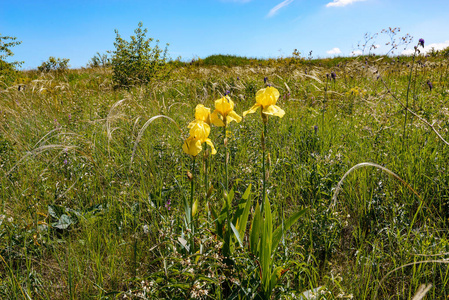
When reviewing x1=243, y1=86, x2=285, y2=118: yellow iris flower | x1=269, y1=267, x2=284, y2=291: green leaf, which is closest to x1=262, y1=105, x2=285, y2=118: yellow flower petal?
x1=243, y1=86, x2=285, y2=118: yellow iris flower

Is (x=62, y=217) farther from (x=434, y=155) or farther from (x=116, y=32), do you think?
(x=116, y=32)

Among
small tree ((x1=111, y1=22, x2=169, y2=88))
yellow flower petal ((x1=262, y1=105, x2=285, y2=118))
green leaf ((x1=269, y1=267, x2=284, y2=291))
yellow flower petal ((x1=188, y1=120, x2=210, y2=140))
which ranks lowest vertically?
green leaf ((x1=269, y1=267, x2=284, y2=291))

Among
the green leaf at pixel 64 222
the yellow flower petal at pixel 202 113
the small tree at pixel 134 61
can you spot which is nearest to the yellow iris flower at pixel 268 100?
the yellow flower petal at pixel 202 113

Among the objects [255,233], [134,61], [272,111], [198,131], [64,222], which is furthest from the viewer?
[134,61]

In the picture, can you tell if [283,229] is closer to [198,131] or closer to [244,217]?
[244,217]

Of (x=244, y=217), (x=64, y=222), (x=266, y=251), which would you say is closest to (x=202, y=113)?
(x=244, y=217)

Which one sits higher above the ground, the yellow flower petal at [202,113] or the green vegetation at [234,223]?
the yellow flower petal at [202,113]

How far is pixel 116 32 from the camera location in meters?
7.99

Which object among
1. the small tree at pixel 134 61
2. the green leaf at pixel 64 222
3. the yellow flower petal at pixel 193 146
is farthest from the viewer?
the small tree at pixel 134 61

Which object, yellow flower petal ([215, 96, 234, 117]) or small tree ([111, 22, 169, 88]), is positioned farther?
small tree ([111, 22, 169, 88])

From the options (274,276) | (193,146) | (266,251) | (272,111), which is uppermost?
(272,111)

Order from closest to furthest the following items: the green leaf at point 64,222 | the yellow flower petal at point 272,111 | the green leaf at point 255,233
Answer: the yellow flower petal at point 272,111 < the green leaf at point 255,233 < the green leaf at point 64,222

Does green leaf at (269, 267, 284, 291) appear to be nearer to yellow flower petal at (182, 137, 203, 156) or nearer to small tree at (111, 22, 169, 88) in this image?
yellow flower petal at (182, 137, 203, 156)

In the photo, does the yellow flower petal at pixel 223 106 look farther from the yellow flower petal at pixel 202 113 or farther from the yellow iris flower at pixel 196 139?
the yellow iris flower at pixel 196 139
